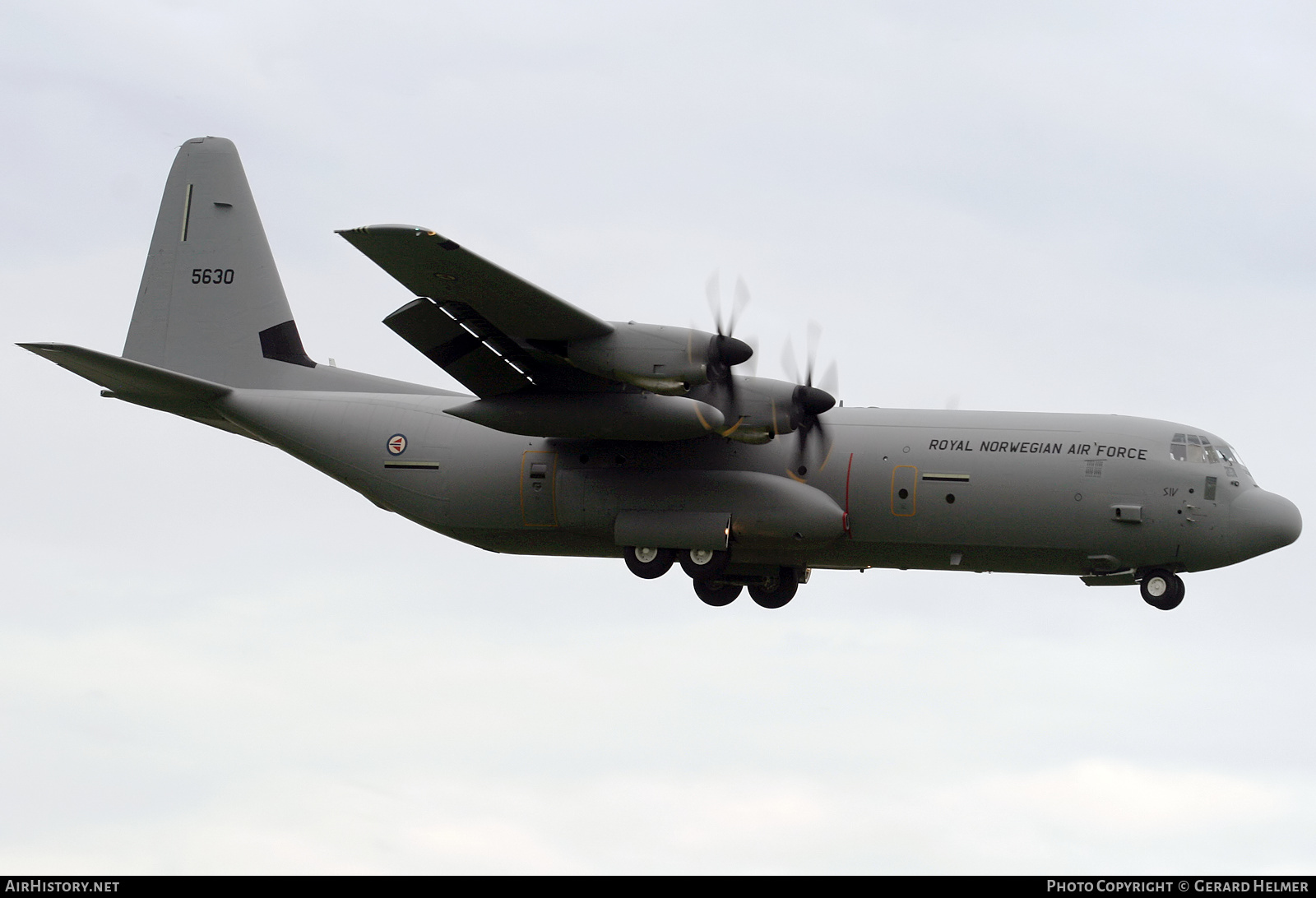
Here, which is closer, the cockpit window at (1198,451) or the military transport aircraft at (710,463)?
the military transport aircraft at (710,463)

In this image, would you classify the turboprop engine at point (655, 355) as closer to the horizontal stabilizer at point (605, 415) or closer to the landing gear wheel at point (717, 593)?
the horizontal stabilizer at point (605, 415)

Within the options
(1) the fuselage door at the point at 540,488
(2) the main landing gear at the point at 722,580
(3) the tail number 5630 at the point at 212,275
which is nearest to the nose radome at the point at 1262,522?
(2) the main landing gear at the point at 722,580

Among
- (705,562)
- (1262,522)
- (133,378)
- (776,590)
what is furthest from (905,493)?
(133,378)

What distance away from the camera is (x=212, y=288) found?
995 inches

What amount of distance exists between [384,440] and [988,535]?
30.4 feet

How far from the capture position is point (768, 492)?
2141cm

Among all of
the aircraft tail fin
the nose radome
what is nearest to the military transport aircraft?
the nose radome

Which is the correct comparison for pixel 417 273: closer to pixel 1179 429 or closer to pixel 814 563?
pixel 814 563

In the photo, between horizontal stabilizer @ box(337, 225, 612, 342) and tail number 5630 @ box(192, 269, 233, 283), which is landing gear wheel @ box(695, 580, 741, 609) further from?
tail number 5630 @ box(192, 269, 233, 283)

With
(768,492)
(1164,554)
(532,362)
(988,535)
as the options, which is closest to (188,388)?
(532,362)

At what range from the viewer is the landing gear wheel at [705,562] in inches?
851

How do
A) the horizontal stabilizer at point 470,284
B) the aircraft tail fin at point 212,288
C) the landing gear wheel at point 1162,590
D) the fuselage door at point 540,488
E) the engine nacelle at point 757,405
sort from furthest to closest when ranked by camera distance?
1. the aircraft tail fin at point 212,288
2. the fuselage door at point 540,488
3. the landing gear wheel at point 1162,590
4. the engine nacelle at point 757,405
5. the horizontal stabilizer at point 470,284

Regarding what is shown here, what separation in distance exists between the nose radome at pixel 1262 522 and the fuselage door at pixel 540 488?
9.71 m

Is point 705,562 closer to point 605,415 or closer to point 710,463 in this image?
point 710,463
